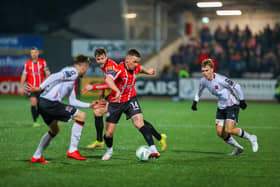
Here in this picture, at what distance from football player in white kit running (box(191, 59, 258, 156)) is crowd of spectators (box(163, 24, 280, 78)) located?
670 inches

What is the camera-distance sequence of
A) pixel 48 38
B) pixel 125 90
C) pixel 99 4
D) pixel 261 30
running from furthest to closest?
pixel 99 4
pixel 48 38
pixel 261 30
pixel 125 90

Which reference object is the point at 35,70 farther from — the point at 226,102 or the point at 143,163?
the point at 143,163

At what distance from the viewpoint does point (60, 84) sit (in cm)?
870

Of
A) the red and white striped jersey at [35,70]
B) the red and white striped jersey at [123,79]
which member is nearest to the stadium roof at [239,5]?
the red and white striped jersey at [35,70]

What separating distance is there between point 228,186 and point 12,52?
26150 mm

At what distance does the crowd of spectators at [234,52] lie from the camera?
2795 centimetres

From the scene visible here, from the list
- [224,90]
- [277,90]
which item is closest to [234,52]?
[277,90]

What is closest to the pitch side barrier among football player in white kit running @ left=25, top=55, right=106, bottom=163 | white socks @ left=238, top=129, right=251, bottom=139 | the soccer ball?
white socks @ left=238, top=129, right=251, bottom=139

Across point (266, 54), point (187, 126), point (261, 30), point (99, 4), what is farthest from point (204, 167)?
point (99, 4)

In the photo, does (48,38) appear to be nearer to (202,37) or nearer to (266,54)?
(202,37)

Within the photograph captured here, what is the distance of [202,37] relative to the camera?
31.8 metres

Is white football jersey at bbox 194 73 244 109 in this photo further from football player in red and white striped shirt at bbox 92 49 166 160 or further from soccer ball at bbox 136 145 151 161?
soccer ball at bbox 136 145 151 161

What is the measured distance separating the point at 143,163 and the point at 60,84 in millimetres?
1912

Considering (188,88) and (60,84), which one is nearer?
(60,84)
